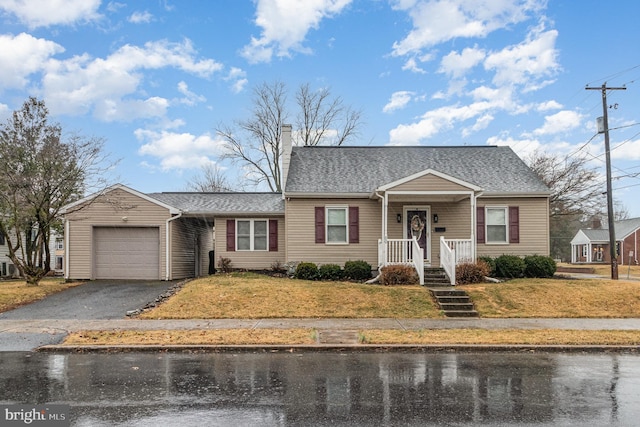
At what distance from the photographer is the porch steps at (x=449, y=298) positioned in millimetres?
12406

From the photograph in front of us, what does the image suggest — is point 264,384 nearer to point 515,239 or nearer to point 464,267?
point 464,267

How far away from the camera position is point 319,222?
1856cm

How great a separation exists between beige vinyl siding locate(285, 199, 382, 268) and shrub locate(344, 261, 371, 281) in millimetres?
1169

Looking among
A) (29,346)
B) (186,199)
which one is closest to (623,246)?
(186,199)

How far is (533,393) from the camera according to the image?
609 centimetres

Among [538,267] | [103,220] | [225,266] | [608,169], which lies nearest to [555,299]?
[538,267]

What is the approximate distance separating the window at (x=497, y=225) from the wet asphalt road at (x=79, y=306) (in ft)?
40.4

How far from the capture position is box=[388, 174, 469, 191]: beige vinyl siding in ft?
55.8

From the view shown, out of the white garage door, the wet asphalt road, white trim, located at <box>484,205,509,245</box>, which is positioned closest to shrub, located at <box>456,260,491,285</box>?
white trim, located at <box>484,205,509,245</box>

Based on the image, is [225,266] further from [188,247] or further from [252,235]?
[188,247]

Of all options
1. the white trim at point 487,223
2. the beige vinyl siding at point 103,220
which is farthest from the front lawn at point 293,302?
the white trim at point 487,223

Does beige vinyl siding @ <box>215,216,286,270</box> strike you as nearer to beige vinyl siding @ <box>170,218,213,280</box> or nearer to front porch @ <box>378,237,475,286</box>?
beige vinyl siding @ <box>170,218,213,280</box>

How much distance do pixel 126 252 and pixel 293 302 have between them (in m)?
9.33

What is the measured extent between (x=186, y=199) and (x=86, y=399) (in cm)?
1627
